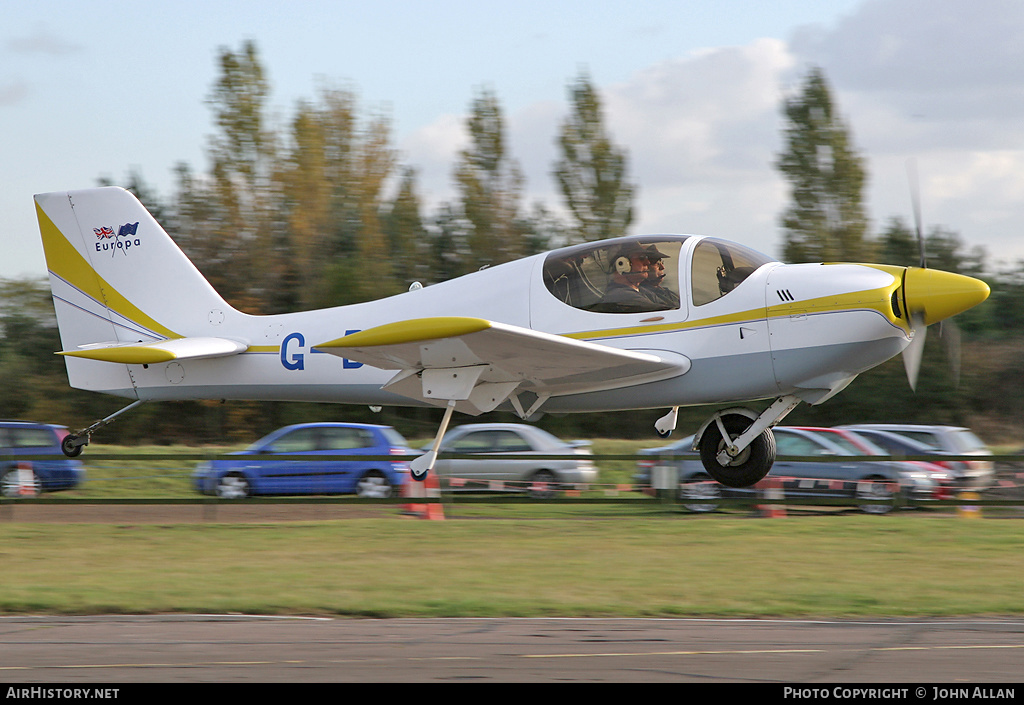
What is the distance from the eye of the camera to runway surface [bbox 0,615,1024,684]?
258 inches

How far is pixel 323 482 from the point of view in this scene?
1611 centimetres

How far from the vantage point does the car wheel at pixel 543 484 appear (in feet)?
51.3

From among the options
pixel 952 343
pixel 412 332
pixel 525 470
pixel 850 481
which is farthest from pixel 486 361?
pixel 850 481

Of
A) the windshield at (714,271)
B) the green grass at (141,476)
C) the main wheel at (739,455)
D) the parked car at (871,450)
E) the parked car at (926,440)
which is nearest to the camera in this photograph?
the windshield at (714,271)

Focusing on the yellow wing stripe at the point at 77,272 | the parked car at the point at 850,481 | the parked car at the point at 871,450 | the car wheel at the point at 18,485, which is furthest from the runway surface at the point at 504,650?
the car wheel at the point at 18,485

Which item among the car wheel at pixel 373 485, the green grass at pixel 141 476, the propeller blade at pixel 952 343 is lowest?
the car wheel at pixel 373 485

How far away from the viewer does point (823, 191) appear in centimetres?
3222

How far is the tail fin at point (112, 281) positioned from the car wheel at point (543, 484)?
6278 millimetres

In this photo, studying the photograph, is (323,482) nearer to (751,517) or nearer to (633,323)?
(751,517)

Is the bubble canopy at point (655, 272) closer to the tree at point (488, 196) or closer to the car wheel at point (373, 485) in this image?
the car wheel at point (373, 485)

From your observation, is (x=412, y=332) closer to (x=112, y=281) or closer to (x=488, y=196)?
(x=112, y=281)

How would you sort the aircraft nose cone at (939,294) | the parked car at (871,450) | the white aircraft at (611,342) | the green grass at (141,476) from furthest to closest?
1. the green grass at (141,476)
2. the parked car at (871,450)
3. the white aircraft at (611,342)
4. the aircraft nose cone at (939,294)

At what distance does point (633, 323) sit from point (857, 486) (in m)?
8.00
